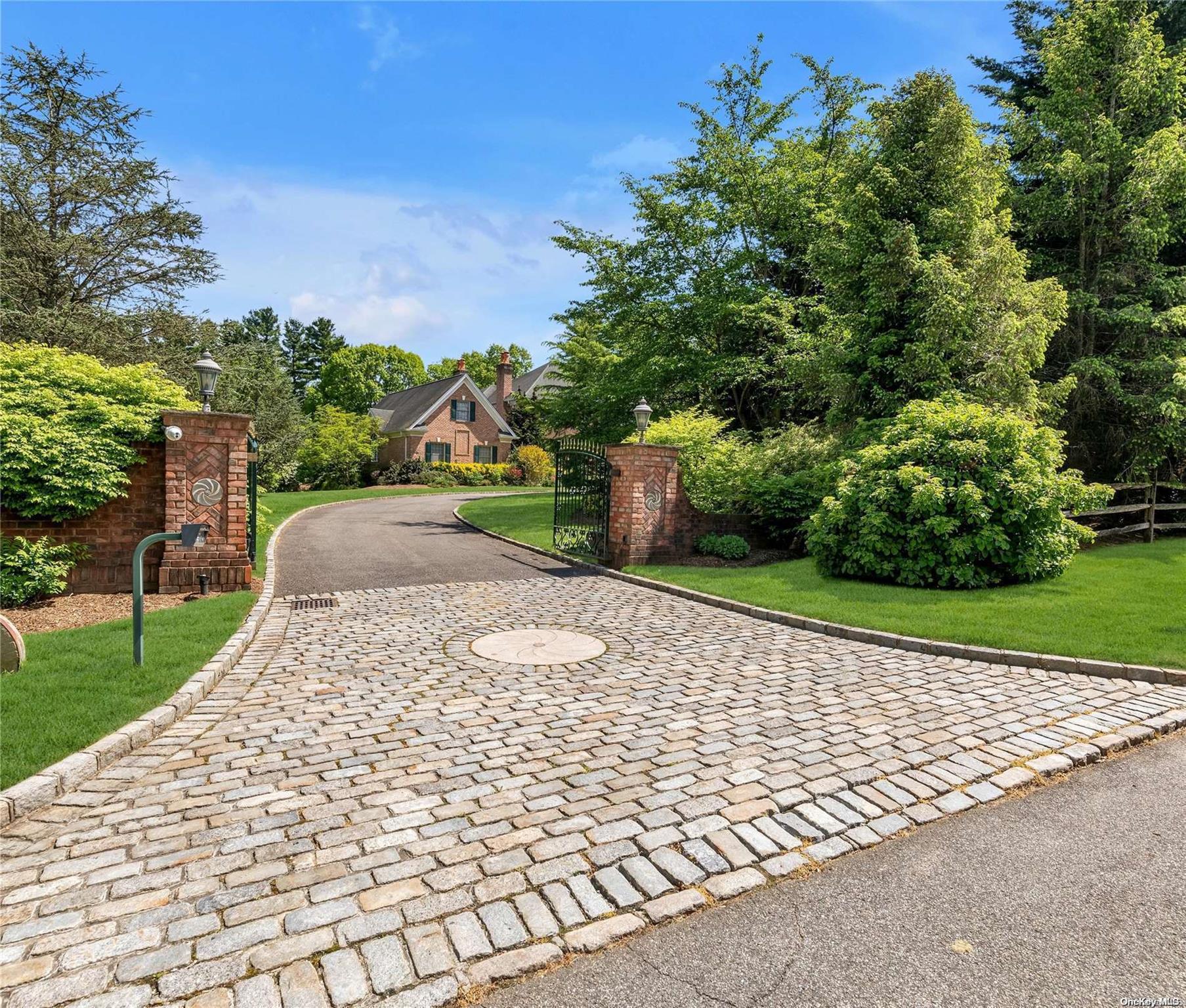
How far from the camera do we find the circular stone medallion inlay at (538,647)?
637cm

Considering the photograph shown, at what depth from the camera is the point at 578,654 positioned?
658 centimetres

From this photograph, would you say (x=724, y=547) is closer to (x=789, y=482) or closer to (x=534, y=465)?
(x=789, y=482)

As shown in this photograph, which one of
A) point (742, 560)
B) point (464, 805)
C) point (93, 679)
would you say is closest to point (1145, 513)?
point (742, 560)

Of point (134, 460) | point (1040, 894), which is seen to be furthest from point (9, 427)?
point (1040, 894)

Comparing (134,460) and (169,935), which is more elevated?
(134,460)

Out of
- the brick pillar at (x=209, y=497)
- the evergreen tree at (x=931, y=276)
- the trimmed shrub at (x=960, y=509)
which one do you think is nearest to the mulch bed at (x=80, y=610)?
the brick pillar at (x=209, y=497)

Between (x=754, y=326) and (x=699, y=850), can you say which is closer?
(x=699, y=850)

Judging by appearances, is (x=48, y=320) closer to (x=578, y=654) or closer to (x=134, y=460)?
(x=134, y=460)

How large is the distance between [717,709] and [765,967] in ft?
8.67

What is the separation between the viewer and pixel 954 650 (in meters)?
6.92

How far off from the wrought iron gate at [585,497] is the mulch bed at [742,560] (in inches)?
69.6

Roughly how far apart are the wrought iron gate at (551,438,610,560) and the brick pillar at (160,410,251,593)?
6413 millimetres

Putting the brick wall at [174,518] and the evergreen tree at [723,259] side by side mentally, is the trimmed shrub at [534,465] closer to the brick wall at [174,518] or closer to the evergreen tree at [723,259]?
the evergreen tree at [723,259]

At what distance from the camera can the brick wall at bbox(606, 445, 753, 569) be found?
1227 centimetres
